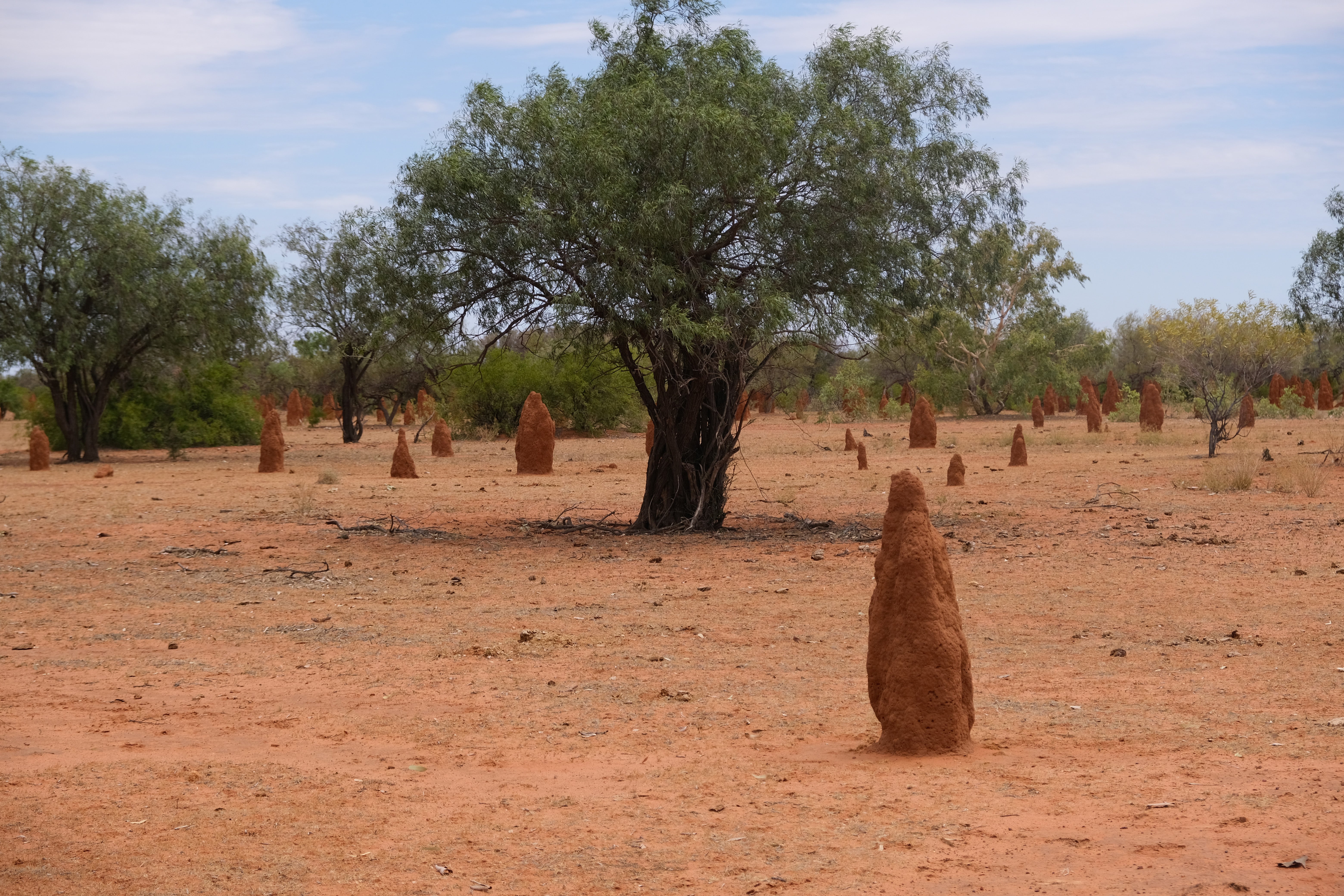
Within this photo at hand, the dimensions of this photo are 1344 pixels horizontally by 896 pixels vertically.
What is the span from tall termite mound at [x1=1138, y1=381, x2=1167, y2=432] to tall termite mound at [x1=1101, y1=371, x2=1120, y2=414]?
13791 millimetres

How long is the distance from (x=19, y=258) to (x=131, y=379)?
5.29 m

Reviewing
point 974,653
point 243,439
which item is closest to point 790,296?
point 974,653

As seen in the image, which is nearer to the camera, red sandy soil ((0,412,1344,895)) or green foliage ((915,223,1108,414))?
red sandy soil ((0,412,1344,895))

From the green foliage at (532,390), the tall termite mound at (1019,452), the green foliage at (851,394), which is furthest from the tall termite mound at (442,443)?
the green foliage at (851,394)

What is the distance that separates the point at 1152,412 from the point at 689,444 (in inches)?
820

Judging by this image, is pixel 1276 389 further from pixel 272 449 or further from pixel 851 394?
pixel 272 449

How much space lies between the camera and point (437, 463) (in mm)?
26531

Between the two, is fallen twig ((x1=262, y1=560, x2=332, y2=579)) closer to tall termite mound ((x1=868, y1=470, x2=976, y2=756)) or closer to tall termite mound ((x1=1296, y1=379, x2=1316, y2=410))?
tall termite mound ((x1=868, y1=470, x2=976, y2=756))

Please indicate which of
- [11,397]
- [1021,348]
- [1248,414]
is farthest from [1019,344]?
[11,397]

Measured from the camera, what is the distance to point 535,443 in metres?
22.7

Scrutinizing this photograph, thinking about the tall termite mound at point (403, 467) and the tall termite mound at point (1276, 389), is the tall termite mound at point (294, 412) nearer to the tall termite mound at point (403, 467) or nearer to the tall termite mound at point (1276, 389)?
the tall termite mound at point (403, 467)

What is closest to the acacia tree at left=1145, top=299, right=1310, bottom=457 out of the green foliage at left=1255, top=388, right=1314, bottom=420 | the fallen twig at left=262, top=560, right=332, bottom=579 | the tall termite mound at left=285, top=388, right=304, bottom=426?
the green foliage at left=1255, top=388, right=1314, bottom=420

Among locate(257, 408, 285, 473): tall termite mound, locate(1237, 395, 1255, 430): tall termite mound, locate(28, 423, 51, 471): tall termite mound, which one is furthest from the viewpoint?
locate(1237, 395, 1255, 430): tall termite mound

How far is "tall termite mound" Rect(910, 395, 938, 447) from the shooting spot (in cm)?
2872
